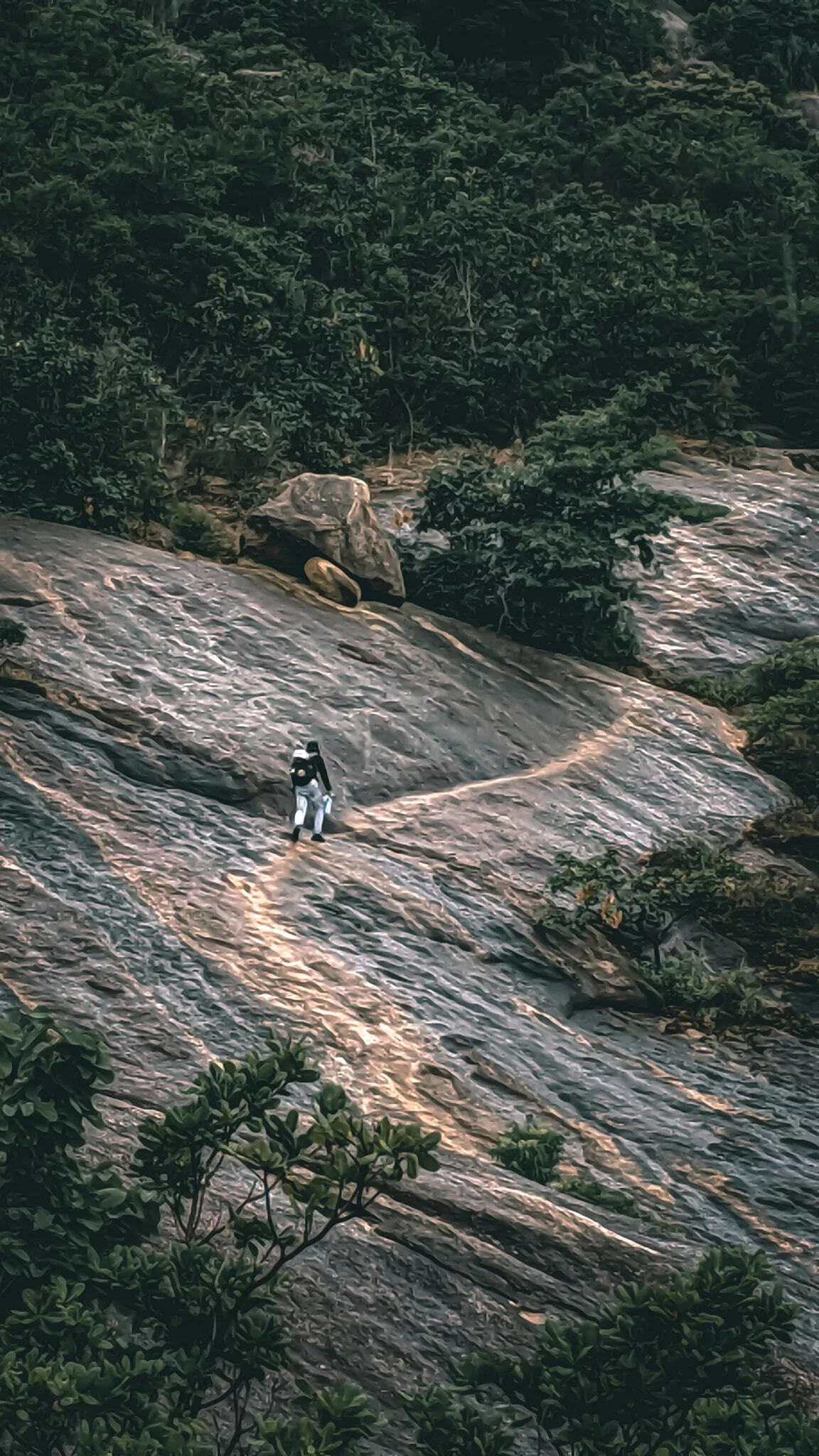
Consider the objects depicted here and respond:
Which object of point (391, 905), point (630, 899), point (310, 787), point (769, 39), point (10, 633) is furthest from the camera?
point (769, 39)

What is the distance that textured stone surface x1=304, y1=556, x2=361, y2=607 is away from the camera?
68.9 ft

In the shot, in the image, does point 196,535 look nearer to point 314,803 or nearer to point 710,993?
point 314,803

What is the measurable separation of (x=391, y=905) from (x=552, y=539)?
7370mm

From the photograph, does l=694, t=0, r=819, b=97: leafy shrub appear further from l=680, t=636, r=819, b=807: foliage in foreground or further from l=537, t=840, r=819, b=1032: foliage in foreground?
l=537, t=840, r=819, b=1032: foliage in foreground

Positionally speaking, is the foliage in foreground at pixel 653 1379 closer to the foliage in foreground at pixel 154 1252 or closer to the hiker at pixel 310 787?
the foliage in foreground at pixel 154 1252

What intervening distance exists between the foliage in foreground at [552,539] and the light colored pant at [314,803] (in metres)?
5.89

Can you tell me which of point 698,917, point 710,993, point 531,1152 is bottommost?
point 531,1152

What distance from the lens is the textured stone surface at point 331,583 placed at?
68.9 feet

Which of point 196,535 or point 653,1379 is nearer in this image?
point 653,1379

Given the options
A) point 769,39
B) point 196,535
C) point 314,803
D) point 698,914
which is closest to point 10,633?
point 314,803

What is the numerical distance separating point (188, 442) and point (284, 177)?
281 inches

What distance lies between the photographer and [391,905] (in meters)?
16.0

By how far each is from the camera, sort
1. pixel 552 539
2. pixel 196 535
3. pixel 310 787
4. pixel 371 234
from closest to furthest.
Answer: pixel 310 787 < pixel 552 539 < pixel 196 535 < pixel 371 234

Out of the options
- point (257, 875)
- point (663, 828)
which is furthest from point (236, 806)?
point (663, 828)
